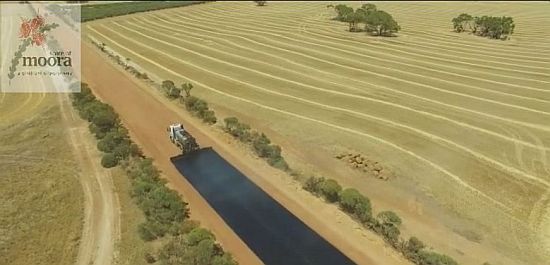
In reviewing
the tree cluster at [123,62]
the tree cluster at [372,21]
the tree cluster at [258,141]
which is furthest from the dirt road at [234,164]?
the tree cluster at [372,21]

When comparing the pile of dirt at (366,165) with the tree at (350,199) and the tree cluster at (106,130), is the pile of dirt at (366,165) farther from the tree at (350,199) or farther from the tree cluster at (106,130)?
the tree cluster at (106,130)

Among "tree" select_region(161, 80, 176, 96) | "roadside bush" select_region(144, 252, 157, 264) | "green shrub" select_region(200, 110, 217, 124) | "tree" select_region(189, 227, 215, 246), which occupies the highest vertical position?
"tree" select_region(161, 80, 176, 96)

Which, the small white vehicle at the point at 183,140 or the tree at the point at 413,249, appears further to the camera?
the small white vehicle at the point at 183,140

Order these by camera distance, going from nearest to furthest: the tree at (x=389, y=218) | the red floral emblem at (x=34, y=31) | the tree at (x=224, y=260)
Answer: the tree at (x=224, y=260) < the tree at (x=389, y=218) < the red floral emblem at (x=34, y=31)

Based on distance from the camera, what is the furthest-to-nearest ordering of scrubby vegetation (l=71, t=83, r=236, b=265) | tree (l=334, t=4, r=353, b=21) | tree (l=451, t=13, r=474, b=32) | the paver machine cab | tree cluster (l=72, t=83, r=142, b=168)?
tree (l=334, t=4, r=353, b=21) → tree (l=451, t=13, r=474, b=32) → the paver machine cab → tree cluster (l=72, t=83, r=142, b=168) → scrubby vegetation (l=71, t=83, r=236, b=265)

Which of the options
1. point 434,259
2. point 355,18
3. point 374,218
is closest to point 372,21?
point 355,18

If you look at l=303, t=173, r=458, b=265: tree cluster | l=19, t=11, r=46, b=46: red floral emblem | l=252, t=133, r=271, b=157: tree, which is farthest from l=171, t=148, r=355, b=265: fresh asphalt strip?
l=19, t=11, r=46, b=46: red floral emblem

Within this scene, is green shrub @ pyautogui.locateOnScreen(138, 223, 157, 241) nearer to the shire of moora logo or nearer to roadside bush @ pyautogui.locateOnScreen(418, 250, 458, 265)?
roadside bush @ pyautogui.locateOnScreen(418, 250, 458, 265)
